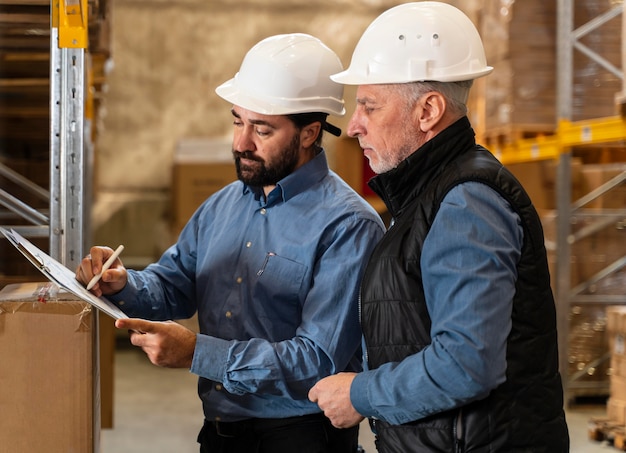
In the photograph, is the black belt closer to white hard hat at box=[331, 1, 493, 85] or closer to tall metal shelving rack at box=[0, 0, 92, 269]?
tall metal shelving rack at box=[0, 0, 92, 269]

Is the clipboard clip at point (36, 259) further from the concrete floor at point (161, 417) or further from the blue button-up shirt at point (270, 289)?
the concrete floor at point (161, 417)

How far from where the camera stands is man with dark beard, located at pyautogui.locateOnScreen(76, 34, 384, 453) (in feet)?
7.81

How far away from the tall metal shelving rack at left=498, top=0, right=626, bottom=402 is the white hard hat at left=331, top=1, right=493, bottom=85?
15.1 feet

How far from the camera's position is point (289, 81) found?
8.86 feet

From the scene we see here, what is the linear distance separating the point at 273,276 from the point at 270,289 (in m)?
0.04

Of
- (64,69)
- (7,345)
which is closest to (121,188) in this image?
(64,69)

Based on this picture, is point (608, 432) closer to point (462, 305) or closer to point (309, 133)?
point (309, 133)

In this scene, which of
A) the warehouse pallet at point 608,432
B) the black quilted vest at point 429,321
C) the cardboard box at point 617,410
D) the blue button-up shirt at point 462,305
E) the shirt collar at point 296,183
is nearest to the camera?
the blue button-up shirt at point 462,305

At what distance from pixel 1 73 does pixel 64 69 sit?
3.17 m

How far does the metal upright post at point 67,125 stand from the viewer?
2.77 m

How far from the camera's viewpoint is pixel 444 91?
2064mm

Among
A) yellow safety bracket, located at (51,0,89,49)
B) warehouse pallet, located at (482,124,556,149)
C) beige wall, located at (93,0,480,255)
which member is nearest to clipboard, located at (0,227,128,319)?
A: yellow safety bracket, located at (51,0,89,49)

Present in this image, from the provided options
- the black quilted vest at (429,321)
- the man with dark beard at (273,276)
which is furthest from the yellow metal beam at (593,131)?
the black quilted vest at (429,321)

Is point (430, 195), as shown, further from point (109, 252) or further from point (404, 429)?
point (109, 252)
